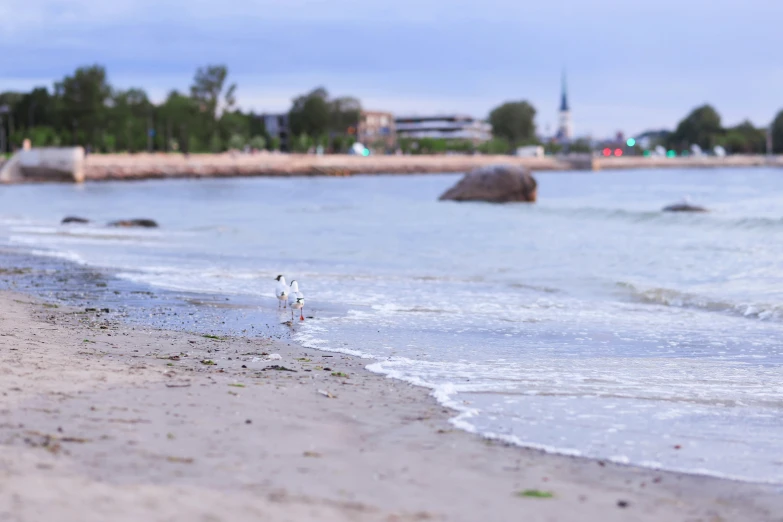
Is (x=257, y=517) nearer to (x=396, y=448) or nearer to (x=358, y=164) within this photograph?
(x=396, y=448)

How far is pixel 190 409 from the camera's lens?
20.7 feet

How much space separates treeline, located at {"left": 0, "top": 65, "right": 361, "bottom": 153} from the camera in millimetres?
112188

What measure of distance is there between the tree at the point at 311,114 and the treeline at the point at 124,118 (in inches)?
245

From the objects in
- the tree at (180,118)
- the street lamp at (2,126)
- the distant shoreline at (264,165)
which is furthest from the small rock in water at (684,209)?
the tree at (180,118)

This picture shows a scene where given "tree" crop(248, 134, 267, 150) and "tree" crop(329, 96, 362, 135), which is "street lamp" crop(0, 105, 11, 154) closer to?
"tree" crop(248, 134, 267, 150)

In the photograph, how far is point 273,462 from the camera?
5.34 metres

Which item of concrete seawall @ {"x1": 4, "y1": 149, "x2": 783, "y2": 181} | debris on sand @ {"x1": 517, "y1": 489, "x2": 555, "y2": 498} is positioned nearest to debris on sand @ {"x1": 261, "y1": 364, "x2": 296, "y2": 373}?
debris on sand @ {"x1": 517, "y1": 489, "x2": 555, "y2": 498}

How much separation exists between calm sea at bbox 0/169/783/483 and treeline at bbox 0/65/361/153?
87282 millimetres

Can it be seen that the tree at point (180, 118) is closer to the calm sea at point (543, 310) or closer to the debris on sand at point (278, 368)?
the calm sea at point (543, 310)

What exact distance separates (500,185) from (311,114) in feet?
408

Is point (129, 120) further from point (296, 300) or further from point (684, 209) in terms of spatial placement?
point (296, 300)

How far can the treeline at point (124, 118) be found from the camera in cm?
11219

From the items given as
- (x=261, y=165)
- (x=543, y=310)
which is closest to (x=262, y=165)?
(x=261, y=165)

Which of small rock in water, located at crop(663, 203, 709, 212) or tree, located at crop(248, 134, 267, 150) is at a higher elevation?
tree, located at crop(248, 134, 267, 150)
